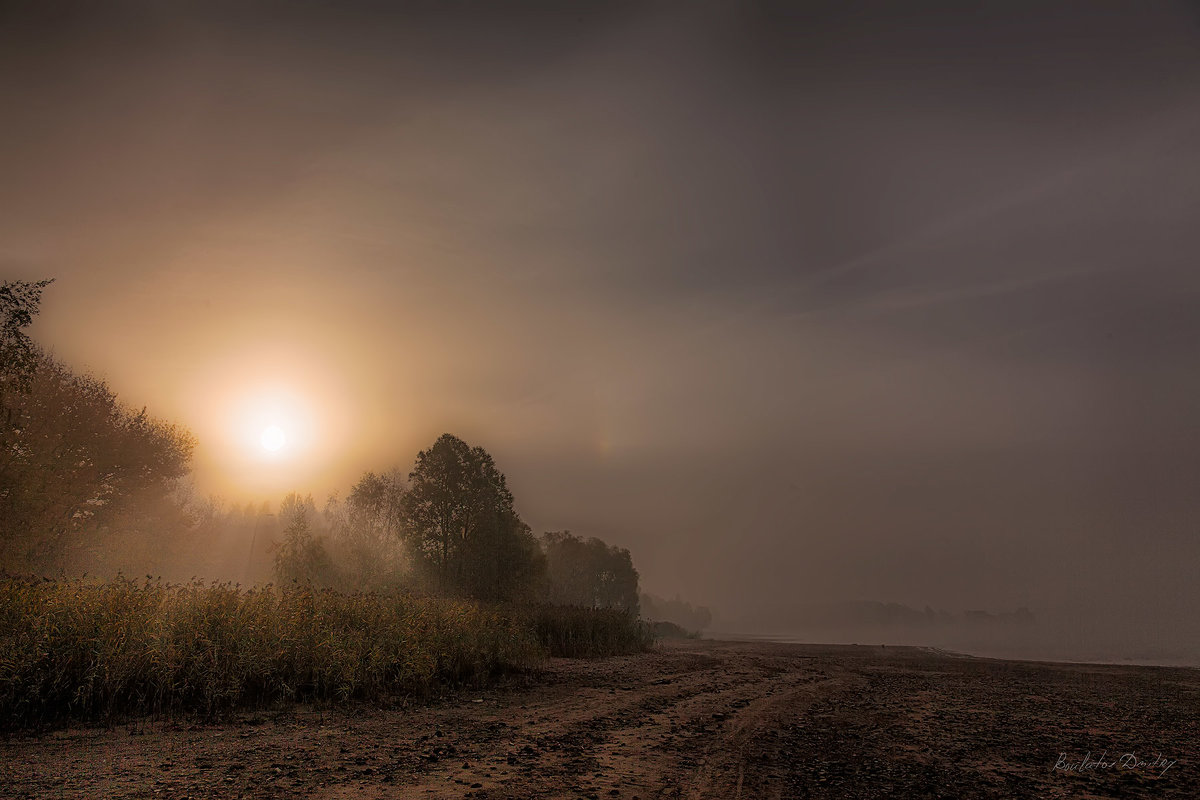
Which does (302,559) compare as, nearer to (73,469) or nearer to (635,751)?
(73,469)

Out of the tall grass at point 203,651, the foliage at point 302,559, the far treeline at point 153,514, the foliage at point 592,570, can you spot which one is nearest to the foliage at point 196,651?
the tall grass at point 203,651

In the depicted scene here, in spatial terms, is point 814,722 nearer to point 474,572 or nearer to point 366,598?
point 366,598

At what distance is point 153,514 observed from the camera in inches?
1784

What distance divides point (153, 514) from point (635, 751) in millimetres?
50514

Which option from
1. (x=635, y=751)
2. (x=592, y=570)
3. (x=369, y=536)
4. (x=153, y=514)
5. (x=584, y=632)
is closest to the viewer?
(x=635, y=751)

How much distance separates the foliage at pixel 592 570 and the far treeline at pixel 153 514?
42.6 meters

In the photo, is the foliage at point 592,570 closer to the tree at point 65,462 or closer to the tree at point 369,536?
the tree at point 369,536

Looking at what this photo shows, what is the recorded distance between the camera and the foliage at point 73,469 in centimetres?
2941

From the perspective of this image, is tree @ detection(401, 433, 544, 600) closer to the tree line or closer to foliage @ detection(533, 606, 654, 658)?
the tree line

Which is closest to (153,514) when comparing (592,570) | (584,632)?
(584,632)

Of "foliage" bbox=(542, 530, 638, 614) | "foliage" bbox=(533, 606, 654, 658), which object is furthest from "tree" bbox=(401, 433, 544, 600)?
"foliage" bbox=(542, 530, 638, 614)

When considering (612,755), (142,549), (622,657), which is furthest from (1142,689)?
(142,549)

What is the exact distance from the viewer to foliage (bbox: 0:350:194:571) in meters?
29.4

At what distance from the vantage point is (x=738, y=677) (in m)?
20.8
